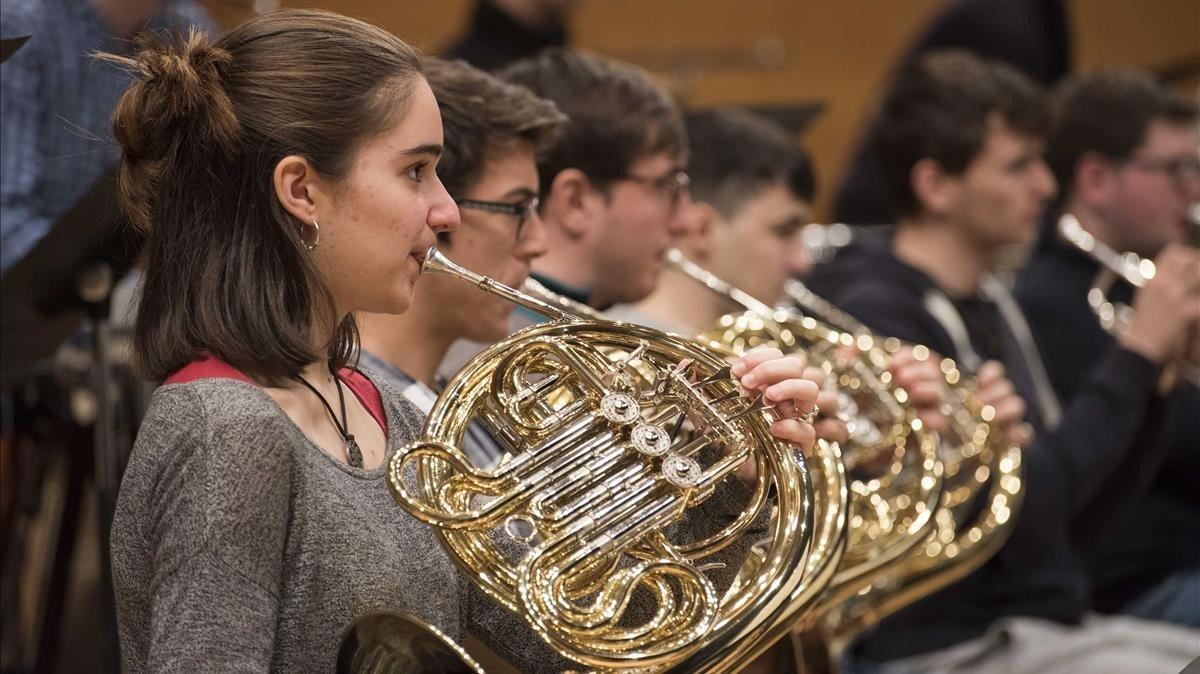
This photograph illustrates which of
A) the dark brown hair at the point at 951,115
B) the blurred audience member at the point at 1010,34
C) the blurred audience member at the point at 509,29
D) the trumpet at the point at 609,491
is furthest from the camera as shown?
the blurred audience member at the point at 1010,34

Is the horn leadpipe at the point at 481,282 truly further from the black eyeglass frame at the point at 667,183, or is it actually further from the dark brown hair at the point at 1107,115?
the dark brown hair at the point at 1107,115

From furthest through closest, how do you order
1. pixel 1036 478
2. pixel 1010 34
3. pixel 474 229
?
1. pixel 1010 34
2. pixel 1036 478
3. pixel 474 229

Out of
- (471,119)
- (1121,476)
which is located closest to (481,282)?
(471,119)

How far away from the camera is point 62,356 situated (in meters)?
2.53

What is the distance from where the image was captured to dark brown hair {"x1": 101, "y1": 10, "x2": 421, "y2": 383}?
1.24 m

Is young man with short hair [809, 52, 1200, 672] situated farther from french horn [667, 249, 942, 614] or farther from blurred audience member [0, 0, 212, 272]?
blurred audience member [0, 0, 212, 272]

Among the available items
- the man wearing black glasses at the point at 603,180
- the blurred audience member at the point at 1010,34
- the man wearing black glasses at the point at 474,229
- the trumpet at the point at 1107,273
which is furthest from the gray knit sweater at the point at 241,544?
the blurred audience member at the point at 1010,34

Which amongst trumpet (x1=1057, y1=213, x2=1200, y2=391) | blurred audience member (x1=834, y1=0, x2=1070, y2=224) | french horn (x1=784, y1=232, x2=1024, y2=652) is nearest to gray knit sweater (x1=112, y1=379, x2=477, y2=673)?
french horn (x1=784, y1=232, x2=1024, y2=652)

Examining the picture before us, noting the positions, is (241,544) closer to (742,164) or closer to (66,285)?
(66,285)

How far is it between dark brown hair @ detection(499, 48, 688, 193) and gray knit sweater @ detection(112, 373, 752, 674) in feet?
3.06

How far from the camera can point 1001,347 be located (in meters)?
2.94

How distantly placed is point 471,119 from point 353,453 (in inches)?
22.5

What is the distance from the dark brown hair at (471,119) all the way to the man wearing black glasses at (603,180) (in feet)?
1.06

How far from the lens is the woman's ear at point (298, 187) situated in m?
1.26
